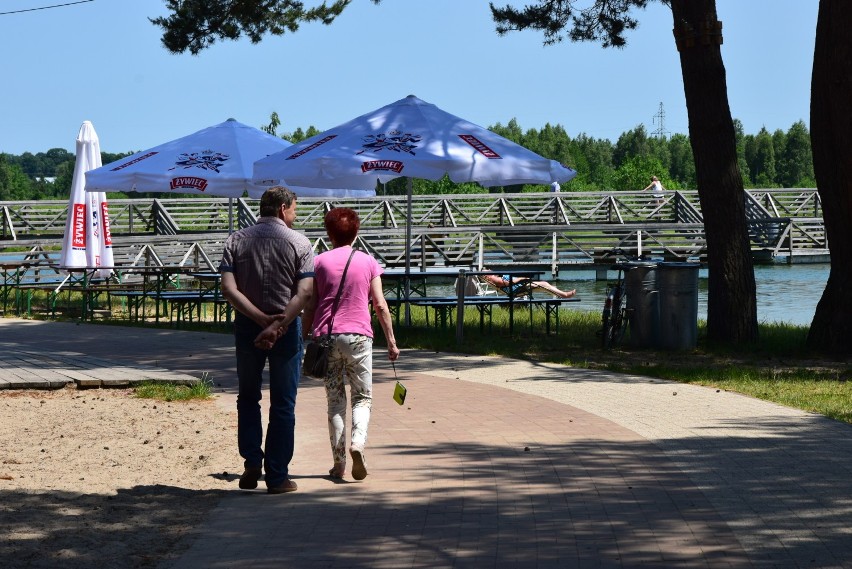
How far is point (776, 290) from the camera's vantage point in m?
26.2

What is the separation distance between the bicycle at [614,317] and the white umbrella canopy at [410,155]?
147cm

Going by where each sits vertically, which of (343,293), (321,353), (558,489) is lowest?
(558,489)

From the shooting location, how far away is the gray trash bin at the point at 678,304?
13633 mm

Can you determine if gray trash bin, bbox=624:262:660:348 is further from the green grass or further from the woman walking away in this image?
the woman walking away

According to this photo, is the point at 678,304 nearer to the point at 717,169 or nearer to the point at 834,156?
the point at 717,169

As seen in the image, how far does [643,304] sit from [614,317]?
0.36 meters

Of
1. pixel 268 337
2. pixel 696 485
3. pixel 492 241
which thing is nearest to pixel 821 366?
pixel 696 485

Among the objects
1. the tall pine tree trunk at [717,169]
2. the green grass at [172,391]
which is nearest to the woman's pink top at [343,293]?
the green grass at [172,391]

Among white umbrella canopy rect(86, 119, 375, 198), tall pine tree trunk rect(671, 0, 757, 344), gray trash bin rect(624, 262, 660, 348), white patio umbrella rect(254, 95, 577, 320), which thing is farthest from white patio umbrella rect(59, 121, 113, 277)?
tall pine tree trunk rect(671, 0, 757, 344)

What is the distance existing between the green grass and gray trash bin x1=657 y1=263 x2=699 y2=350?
5.54 m

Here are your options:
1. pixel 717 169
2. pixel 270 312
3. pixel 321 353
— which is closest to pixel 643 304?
pixel 717 169

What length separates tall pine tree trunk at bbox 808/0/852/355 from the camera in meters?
13.2

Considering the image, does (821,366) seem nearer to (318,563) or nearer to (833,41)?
(833,41)

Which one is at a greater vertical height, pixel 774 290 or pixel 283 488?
pixel 283 488
